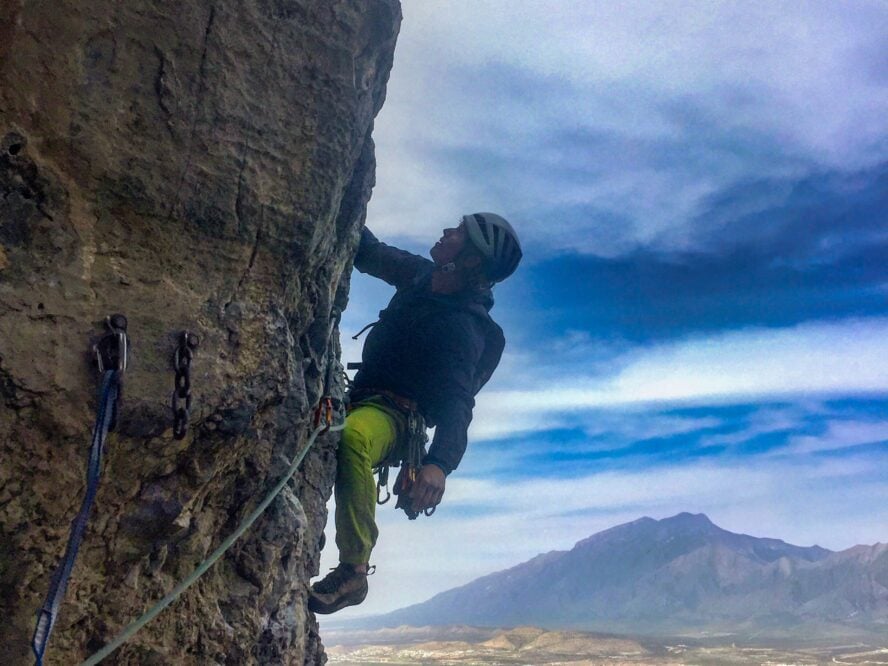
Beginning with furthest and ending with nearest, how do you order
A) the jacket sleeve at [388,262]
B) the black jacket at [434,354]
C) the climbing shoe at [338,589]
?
the jacket sleeve at [388,262], the black jacket at [434,354], the climbing shoe at [338,589]

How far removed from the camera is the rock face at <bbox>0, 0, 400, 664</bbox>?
3.00m

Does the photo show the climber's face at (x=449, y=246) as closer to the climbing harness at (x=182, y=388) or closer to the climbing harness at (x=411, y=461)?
the climbing harness at (x=411, y=461)

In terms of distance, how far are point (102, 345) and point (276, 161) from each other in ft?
4.65

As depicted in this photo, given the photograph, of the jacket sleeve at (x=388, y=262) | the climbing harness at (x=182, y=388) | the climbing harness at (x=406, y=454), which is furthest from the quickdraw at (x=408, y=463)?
the climbing harness at (x=182, y=388)

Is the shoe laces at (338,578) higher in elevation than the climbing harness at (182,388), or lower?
lower

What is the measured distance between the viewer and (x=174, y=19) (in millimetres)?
3434

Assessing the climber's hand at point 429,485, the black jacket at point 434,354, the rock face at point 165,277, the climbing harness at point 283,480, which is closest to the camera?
the rock face at point 165,277

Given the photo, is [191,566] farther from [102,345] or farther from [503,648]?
[503,648]

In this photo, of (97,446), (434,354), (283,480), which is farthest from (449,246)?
(97,446)

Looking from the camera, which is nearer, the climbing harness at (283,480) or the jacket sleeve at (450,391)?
the climbing harness at (283,480)

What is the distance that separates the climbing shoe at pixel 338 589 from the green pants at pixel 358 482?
10 cm

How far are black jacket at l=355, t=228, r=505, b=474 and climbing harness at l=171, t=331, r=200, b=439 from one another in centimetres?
267

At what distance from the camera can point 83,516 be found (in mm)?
2727

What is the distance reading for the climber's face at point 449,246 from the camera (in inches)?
241
